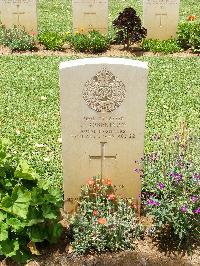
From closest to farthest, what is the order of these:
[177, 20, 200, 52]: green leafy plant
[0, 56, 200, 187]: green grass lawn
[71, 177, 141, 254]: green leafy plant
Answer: [71, 177, 141, 254]: green leafy plant < [0, 56, 200, 187]: green grass lawn < [177, 20, 200, 52]: green leafy plant

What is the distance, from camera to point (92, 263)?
14.4 ft

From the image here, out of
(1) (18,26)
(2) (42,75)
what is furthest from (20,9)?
(2) (42,75)

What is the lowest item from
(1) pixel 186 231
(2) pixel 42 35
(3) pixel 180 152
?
(1) pixel 186 231

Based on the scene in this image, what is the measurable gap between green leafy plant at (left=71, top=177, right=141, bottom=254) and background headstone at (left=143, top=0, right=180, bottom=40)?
21.7 ft

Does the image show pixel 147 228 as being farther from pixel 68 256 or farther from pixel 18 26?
pixel 18 26

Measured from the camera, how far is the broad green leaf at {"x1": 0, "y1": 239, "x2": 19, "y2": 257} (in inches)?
161

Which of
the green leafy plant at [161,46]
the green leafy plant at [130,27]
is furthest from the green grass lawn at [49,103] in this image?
the green leafy plant at [130,27]

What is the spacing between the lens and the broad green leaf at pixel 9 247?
410 cm

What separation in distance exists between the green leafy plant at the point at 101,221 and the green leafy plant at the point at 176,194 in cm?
25

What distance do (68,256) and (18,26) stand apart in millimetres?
7558

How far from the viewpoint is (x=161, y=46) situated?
1049cm

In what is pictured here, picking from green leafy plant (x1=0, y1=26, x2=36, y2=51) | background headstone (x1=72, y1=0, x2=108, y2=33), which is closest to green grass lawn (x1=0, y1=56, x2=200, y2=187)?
green leafy plant (x1=0, y1=26, x2=36, y2=51)

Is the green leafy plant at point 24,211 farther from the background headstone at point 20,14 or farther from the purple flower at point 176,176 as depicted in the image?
the background headstone at point 20,14

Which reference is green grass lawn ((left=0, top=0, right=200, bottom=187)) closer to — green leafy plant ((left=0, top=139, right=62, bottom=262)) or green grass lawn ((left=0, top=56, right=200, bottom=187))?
green grass lawn ((left=0, top=56, right=200, bottom=187))
